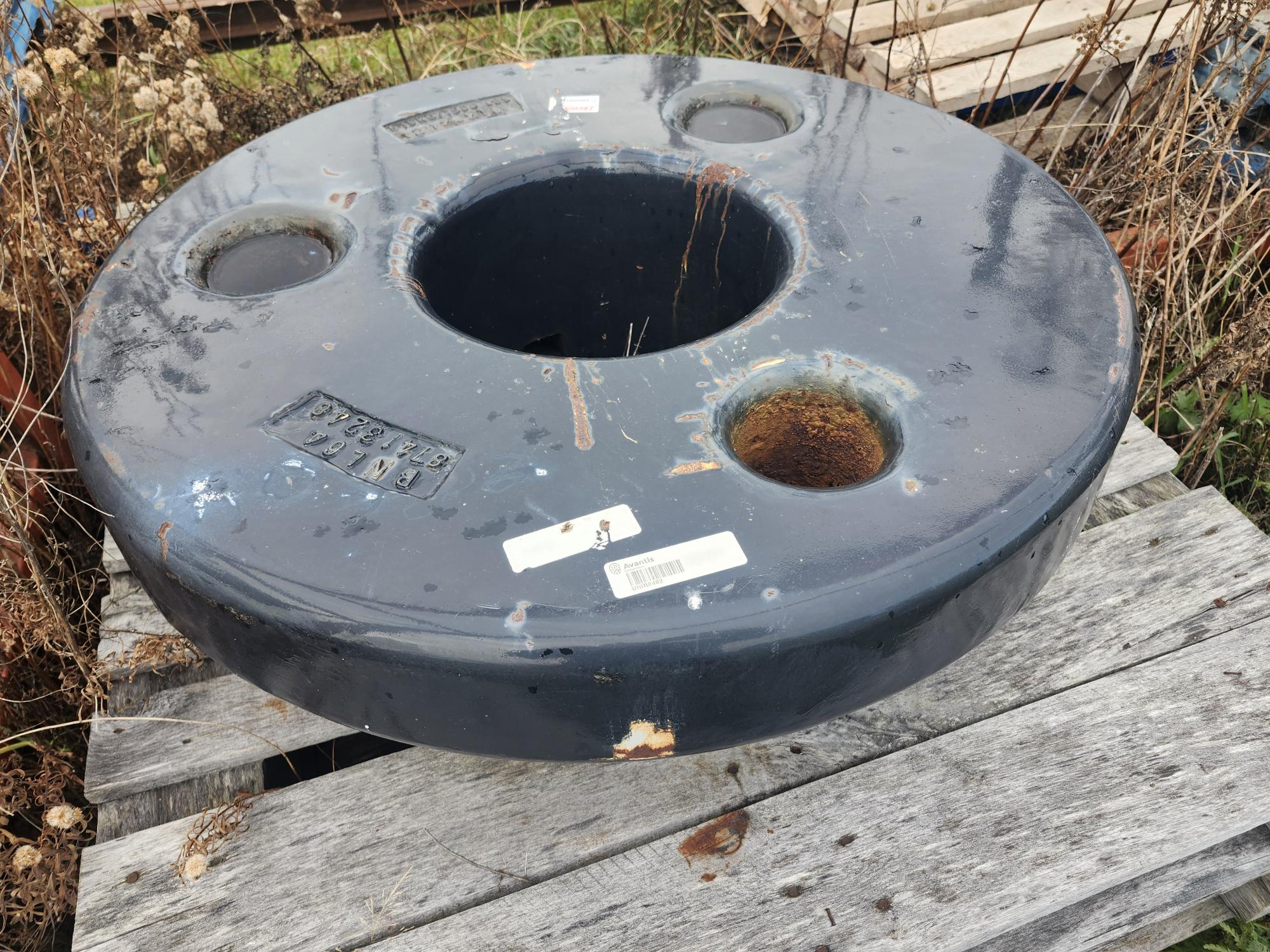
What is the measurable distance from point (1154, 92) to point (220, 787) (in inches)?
112

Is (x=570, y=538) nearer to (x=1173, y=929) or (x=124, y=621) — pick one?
(x=124, y=621)

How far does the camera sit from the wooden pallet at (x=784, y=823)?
139 centimetres

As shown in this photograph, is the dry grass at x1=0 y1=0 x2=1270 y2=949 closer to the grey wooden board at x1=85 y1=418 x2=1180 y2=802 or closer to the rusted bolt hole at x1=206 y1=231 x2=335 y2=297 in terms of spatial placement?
the grey wooden board at x1=85 y1=418 x2=1180 y2=802

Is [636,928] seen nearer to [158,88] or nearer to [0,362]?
[0,362]

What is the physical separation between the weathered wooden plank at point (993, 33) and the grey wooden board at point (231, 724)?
67.3 inches

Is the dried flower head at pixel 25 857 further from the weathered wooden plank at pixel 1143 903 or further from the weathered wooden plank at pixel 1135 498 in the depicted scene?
the weathered wooden plank at pixel 1135 498

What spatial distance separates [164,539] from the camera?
122 centimetres

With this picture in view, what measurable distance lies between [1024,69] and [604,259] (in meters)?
1.70

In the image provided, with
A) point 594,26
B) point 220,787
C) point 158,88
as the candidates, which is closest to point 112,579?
point 220,787

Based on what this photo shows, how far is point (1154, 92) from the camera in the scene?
2805mm

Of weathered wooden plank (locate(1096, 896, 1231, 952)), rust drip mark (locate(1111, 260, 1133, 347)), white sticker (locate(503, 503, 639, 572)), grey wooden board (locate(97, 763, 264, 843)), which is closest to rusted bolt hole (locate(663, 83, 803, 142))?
rust drip mark (locate(1111, 260, 1133, 347))

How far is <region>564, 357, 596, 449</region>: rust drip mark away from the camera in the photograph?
51.0 inches

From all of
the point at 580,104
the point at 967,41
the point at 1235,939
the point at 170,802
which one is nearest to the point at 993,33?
the point at 967,41

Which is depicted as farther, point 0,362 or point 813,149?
point 0,362
